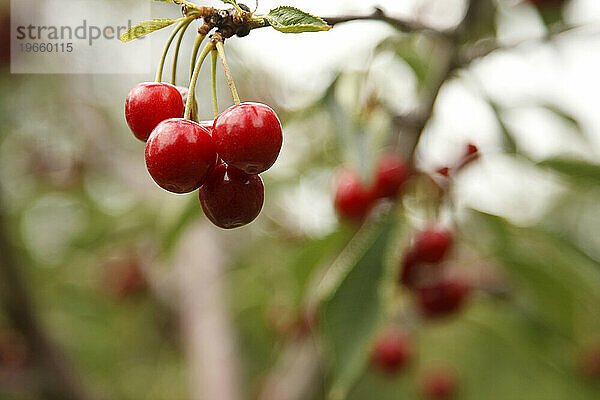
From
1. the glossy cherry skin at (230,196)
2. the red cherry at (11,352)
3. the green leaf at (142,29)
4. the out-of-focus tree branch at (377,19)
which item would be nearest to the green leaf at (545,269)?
the out-of-focus tree branch at (377,19)

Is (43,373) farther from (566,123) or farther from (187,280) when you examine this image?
(566,123)

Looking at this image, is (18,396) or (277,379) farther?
(18,396)

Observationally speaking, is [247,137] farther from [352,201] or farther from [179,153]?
[352,201]

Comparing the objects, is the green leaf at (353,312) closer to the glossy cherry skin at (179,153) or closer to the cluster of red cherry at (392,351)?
the glossy cherry skin at (179,153)

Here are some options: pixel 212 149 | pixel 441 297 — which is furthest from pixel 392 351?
pixel 212 149

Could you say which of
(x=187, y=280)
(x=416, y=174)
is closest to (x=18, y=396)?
(x=187, y=280)

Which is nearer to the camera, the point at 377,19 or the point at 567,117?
the point at 377,19
